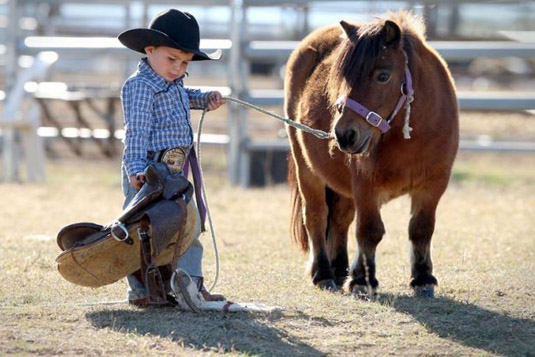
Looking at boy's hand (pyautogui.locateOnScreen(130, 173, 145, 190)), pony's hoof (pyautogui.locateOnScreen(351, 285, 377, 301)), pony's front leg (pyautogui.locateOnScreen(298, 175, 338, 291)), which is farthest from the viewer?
pony's front leg (pyautogui.locateOnScreen(298, 175, 338, 291))

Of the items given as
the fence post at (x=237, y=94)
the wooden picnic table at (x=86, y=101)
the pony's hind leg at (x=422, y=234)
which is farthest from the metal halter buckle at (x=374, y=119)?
the wooden picnic table at (x=86, y=101)

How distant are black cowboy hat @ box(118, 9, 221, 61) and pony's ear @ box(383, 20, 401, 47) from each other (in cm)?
104

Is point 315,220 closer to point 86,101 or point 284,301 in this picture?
point 284,301

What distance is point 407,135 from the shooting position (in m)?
5.38

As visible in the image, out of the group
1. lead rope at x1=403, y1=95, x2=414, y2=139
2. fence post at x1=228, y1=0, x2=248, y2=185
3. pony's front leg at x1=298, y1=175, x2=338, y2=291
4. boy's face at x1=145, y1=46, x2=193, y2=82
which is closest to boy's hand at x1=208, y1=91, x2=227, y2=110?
boy's face at x1=145, y1=46, x2=193, y2=82

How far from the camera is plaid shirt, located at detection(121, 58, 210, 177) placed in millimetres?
4855

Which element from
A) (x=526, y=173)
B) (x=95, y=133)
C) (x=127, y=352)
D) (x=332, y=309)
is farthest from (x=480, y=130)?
(x=127, y=352)

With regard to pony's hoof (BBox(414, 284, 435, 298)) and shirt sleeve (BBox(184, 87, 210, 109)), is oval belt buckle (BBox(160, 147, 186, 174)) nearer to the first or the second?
shirt sleeve (BBox(184, 87, 210, 109))

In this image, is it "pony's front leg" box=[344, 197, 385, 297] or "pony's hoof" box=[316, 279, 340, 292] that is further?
"pony's hoof" box=[316, 279, 340, 292]

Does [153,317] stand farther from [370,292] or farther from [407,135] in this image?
[407,135]

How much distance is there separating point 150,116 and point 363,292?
5.40 feet

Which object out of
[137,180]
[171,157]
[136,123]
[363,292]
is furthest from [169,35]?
[363,292]

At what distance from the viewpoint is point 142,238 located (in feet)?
15.6

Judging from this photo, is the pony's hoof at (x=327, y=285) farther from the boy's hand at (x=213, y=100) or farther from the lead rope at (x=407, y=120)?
the boy's hand at (x=213, y=100)
